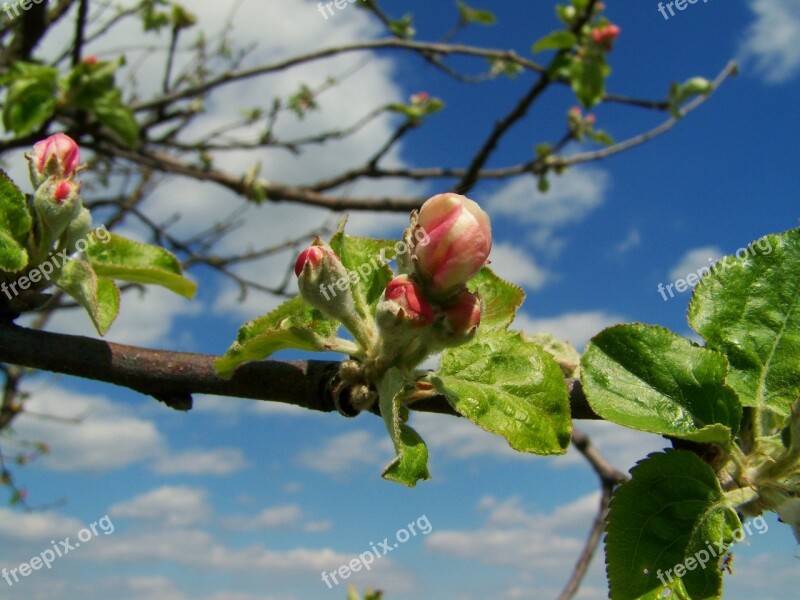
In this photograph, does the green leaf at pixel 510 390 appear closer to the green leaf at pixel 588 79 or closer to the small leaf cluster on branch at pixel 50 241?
the small leaf cluster on branch at pixel 50 241

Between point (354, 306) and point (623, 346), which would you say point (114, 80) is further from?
point (623, 346)

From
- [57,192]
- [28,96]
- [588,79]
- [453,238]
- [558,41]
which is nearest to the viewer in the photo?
[453,238]

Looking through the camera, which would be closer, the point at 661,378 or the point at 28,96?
the point at 661,378

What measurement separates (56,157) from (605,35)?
12.5 ft

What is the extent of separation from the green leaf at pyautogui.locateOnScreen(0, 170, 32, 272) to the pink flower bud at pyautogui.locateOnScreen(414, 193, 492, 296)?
0.60m

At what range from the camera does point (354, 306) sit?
3.32ft

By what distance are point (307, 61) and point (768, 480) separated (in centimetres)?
316

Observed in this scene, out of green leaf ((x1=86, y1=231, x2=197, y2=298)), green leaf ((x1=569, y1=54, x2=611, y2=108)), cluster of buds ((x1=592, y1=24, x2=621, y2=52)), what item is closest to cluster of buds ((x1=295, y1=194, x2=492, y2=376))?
green leaf ((x1=86, y1=231, x2=197, y2=298))

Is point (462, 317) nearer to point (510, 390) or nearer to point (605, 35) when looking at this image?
point (510, 390)

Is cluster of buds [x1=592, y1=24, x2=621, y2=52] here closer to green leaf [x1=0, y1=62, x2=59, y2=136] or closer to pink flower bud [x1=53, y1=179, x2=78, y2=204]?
green leaf [x1=0, y1=62, x2=59, y2=136]

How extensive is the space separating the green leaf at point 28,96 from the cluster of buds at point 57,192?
1868 mm

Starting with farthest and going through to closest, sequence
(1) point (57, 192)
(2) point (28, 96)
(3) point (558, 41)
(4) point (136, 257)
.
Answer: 1. (3) point (558, 41)
2. (2) point (28, 96)
3. (4) point (136, 257)
4. (1) point (57, 192)

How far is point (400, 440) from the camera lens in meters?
0.88

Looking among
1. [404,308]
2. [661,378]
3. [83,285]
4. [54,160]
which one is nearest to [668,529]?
[661,378]
